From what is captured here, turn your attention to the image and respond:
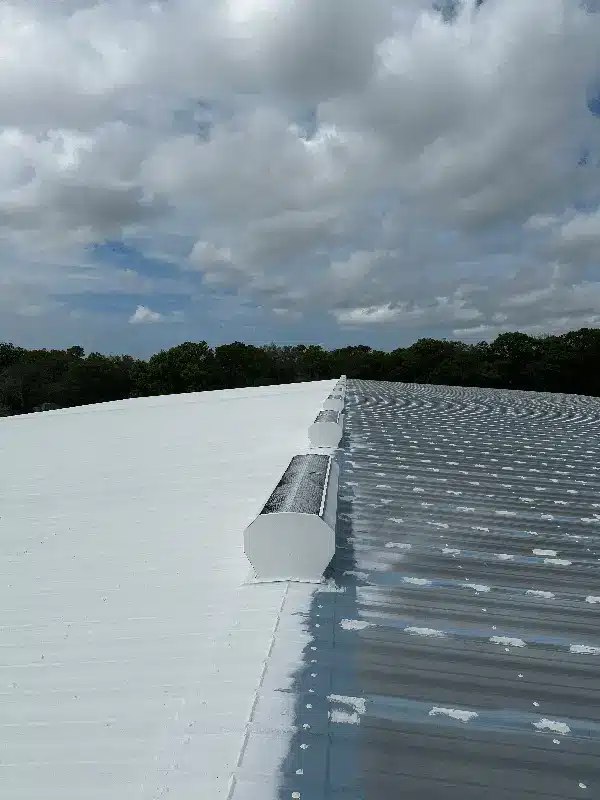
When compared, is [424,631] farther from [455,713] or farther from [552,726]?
[552,726]

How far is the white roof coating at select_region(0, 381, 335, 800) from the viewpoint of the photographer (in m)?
2.33

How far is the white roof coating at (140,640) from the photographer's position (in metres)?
2.33

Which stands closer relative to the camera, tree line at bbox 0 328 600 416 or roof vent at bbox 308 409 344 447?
roof vent at bbox 308 409 344 447

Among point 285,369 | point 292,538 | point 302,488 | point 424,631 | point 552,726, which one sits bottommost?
point 552,726

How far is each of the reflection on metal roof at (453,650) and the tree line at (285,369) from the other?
5173 centimetres

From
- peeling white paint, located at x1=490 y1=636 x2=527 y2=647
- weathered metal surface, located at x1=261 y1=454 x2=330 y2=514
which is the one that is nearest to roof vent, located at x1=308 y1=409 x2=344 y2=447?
weathered metal surface, located at x1=261 y1=454 x2=330 y2=514

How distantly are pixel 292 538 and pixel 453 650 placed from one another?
1110 mm

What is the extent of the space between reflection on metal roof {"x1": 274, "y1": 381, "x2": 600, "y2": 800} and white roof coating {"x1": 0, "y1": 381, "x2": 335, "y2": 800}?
229 millimetres

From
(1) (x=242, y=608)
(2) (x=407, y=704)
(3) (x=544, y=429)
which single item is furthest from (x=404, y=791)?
(3) (x=544, y=429)

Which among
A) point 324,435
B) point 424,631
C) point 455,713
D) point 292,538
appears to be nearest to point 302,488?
point 292,538

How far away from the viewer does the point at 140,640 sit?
3.42 metres

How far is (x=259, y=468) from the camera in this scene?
7438 mm

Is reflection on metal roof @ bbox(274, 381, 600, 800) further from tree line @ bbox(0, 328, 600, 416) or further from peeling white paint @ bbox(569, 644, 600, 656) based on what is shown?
tree line @ bbox(0, 328, 600, 416)

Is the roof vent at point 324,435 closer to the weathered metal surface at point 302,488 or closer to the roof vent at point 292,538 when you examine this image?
the weathered metal surface at point 302,488
